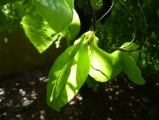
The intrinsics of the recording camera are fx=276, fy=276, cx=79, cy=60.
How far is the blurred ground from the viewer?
15.8 feet

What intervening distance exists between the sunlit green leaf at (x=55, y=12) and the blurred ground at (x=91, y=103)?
445 centimetres

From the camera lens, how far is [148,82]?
6.06 m

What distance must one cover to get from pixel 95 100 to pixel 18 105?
1471mm

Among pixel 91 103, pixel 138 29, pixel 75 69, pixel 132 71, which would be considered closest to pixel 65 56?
pixel 75 69

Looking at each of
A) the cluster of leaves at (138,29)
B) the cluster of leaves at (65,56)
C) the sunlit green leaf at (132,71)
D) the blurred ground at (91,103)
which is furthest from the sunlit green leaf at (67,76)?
the blurred ground at (91,103)

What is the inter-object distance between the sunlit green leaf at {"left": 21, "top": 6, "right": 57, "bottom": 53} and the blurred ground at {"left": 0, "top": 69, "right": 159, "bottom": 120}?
4373 millimetres

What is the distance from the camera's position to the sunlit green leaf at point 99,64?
48 cm

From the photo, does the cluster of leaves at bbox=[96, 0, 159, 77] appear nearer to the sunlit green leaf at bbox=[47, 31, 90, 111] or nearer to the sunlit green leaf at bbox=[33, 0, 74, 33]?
the sunlit green leaf at bbox=[47, 31, 90, 111]

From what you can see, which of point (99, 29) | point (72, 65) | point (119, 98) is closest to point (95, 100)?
point (119, 98)

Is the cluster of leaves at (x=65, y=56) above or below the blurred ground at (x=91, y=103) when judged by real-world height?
above

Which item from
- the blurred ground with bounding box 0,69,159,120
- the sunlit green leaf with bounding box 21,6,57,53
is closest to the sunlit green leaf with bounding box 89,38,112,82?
the sunlit green leaf with bounding box 21,6,57,53

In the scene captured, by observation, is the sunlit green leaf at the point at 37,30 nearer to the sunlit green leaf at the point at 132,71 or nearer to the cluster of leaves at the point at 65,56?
the cluster of leaves at the point at 65,56

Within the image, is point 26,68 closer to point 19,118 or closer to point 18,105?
point 18,105

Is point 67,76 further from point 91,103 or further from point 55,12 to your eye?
point 91,103
